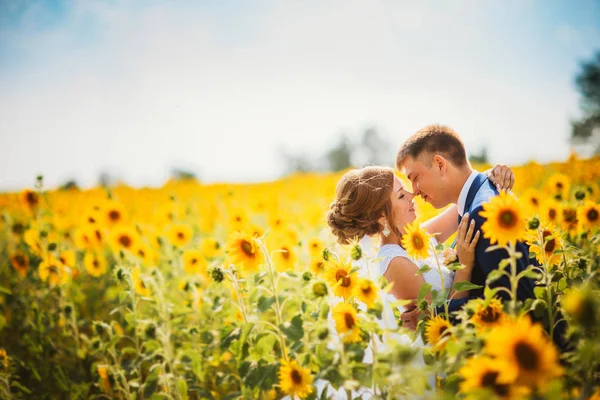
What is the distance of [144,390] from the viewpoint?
6.72ft

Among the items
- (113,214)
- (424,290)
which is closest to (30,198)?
(113,214)

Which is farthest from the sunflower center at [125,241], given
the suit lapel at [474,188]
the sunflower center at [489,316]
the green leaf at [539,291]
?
the green leaf at [539,291]

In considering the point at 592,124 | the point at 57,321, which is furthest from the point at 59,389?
the point at 592,124

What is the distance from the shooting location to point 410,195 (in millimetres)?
2516

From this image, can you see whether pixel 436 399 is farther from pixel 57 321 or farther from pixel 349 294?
pixel 57 321

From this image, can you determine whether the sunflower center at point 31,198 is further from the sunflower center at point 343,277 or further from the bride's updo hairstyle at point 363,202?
the sunflower center at point 343,277

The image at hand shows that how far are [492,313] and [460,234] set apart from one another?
0.56 m

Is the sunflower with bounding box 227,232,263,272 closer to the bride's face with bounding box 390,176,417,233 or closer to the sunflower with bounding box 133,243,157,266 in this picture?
the bride's face with bounding box 390,176,417,233

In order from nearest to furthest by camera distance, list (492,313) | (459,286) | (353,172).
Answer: (492,313) < (459,286) < (353,172)

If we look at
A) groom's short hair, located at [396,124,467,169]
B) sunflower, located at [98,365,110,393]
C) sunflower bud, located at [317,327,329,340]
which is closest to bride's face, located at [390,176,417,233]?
groom's short hair, located at [396,124,467,169]

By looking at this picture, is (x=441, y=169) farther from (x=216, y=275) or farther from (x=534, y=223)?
(x=216, y=275)

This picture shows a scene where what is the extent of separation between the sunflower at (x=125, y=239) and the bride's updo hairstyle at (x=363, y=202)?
6.70 feet

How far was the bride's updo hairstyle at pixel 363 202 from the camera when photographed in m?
2.46

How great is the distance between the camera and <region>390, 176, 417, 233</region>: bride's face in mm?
2482
